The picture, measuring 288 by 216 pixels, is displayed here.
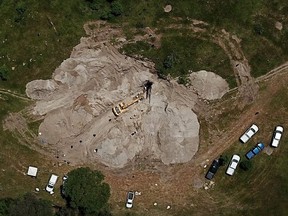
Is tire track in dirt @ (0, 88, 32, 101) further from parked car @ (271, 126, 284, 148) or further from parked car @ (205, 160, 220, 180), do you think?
parked car @ (271, 126, 284, 148)

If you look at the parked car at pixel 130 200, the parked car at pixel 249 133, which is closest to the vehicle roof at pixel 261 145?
the parked car at pixel 249 133

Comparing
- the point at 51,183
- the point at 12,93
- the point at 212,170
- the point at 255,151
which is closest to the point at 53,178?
the point at 51,183

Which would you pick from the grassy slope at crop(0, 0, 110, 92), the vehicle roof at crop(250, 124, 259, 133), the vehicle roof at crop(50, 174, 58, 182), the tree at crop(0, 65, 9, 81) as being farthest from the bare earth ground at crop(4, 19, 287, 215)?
the tree at crop(0, 65, 9, 81)

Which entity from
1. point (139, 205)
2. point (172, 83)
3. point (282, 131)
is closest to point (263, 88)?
point (282, 131)

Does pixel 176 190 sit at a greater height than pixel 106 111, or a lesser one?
lesser

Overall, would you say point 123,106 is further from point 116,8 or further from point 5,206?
point 5,206

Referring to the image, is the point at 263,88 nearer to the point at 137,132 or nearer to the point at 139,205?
the point at 137,132
